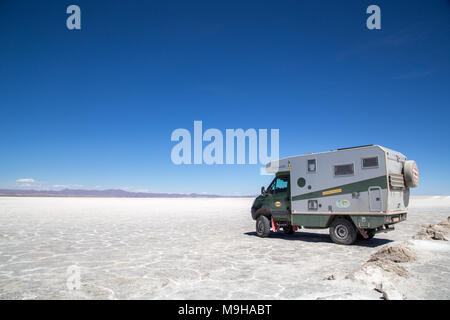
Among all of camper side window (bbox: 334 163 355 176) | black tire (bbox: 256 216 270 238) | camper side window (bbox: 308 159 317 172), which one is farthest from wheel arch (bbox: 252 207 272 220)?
camper side window (bbox: 334 163 355 176)

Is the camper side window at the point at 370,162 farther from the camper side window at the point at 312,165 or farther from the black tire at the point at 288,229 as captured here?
the black tire at the point at 288,229

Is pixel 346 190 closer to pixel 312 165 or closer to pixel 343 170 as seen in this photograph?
pixel 343 170

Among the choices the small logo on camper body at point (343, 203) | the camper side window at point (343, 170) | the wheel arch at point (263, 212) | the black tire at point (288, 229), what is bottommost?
the black tire at point (288, 229)

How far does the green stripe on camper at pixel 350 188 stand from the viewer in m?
9.93

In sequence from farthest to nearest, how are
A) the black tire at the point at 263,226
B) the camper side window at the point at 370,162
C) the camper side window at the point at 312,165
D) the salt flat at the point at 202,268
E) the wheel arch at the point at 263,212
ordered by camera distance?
the wheel arch at the point at 263,212 → the black tire at the point at 263,226 → the camper side window at the point at 312,165 → the camper side window at the point at 370,162 → the salt flat at the point at 202,268

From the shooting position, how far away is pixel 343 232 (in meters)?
11.1

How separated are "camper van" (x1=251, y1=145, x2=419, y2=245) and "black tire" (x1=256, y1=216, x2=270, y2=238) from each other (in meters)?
0.49

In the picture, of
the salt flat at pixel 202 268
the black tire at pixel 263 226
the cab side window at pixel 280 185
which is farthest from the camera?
the black tire at pixel 263 226

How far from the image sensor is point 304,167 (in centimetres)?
1195

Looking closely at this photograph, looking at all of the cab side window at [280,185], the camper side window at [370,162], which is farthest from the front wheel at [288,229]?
the camper side window at [370,162]

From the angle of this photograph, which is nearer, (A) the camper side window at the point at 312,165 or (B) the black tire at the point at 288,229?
(A) the camper side window at the point at 312,165

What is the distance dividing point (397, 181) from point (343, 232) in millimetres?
2633
